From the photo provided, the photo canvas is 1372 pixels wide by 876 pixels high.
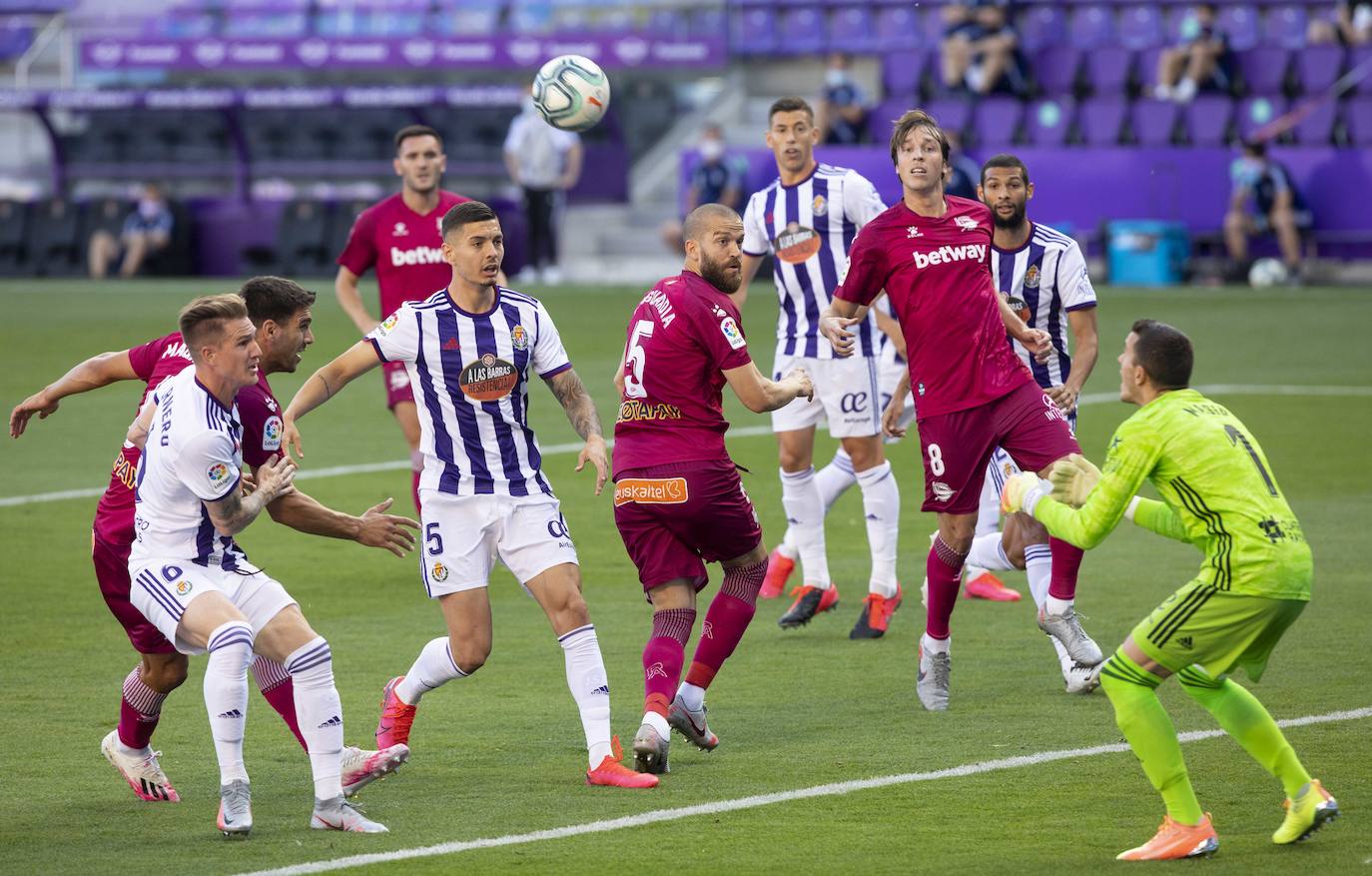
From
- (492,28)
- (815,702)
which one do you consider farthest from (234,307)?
(492,28)

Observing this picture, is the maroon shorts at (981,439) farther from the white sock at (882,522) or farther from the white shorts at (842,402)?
the white shorts at (842,402)

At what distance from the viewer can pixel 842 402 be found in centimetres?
1016

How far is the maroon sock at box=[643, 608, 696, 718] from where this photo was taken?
23.3 ft


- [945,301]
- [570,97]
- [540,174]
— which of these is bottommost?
[945,301]

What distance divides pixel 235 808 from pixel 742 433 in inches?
408

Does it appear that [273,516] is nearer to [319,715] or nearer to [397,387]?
[319,715]

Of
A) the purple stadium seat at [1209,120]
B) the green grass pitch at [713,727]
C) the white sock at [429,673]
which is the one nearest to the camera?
the green grass pitch at [713,727]

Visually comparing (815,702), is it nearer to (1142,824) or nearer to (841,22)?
(1142,824)

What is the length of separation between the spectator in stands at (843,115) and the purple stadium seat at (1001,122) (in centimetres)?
175

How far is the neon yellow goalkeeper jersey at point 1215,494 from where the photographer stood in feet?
19.3

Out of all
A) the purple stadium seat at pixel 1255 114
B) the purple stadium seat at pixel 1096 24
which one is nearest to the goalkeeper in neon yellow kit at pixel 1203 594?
A: the purple stadium seat at pixel 1255 114

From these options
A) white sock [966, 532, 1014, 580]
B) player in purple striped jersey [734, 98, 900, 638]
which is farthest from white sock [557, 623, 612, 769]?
player in purple striped jersey [734, 98, 900, 638]

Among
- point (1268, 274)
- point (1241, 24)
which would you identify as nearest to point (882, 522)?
point (1268, 274)

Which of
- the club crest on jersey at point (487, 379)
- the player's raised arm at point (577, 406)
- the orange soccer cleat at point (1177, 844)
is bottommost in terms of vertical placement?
the orange soccer cleat at point (1177, 844)
